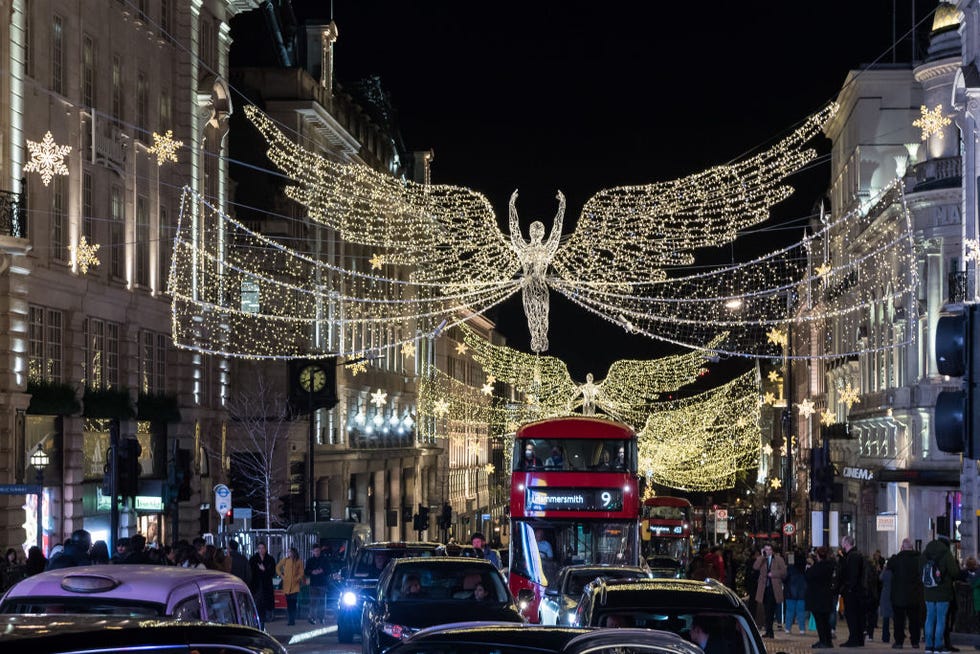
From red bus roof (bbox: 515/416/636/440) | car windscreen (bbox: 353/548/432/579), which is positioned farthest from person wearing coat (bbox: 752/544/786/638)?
car windscreen (bbox: 353/548/432/579)

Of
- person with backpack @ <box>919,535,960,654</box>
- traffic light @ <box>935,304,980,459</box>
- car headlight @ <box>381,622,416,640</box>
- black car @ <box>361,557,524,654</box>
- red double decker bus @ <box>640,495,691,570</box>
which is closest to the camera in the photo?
traffic light @ <box>935,304,980,459</box>

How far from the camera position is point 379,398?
227ft

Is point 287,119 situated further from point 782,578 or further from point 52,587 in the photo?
point 52,587

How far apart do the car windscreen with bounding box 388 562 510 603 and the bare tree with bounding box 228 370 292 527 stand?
117ft

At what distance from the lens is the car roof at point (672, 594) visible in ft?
40.3

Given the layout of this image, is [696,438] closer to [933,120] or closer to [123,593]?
[933,120]

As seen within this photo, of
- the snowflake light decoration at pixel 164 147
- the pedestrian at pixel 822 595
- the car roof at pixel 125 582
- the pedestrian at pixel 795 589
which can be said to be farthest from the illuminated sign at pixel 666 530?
the car roof at pixel 125 582

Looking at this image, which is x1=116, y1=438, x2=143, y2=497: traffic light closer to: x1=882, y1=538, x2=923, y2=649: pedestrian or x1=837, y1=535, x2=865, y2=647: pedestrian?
x1=837, y1=535, x2=865, y2=647: pedestrian

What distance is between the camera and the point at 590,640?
8.84 m

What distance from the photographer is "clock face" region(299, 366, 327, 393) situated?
41.8 meters

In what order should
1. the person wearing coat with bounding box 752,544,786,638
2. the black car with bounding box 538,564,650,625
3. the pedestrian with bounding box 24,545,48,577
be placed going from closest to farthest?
1. the black car with bounding box 538,564,650,625
2. the pedestrian with bounding box 24,545,48,577
3. the person wearing coat with bounding box 752,544,786,638

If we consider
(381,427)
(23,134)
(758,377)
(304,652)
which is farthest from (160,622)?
(758,377)

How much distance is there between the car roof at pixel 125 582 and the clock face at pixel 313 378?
30.7 meters

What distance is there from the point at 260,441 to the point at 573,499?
27.6m
